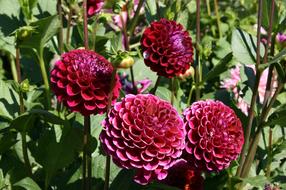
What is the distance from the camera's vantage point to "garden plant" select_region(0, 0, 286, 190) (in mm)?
1141

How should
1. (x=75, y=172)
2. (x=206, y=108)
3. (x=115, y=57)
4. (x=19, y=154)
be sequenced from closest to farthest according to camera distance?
(x=115, y=57) → (x=206, y=108) → (x=75, y=172) → (x=19, y=154)

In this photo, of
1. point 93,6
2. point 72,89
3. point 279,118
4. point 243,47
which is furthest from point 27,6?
point 279,118

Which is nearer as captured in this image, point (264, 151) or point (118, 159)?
point (118, 159)

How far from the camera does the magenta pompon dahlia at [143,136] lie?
1.11 m

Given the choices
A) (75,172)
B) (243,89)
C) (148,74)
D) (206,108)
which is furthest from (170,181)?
(148,74)

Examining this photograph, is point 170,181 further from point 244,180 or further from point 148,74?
point 148,74

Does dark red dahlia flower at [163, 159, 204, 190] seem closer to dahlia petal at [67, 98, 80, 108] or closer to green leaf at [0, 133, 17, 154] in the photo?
dahlia petal at [67, 98, 80, 108]

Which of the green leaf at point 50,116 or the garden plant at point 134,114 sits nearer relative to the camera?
the garden plant at point 134,114

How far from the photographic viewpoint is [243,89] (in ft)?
5.59

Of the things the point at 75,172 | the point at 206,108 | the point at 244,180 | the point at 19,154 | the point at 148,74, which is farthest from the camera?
the point at 148,74

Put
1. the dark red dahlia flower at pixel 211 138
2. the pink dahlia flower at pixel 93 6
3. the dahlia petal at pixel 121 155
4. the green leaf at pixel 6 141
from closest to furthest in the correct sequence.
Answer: the dahlia petal at pixel 121 155, the dark red dahlia flower at pixel 211 138, the green leaf at pixel 6 141, the pink dahlia flower at pixel 93 6

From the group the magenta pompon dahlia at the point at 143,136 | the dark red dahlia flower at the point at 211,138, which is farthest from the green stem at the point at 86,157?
the dark red dahlia flower at the point at 211,138

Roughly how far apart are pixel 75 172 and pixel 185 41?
1.41ft

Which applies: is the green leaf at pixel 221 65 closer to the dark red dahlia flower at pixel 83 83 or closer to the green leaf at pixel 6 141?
the dark red dahlia flower at pixel 83 83
